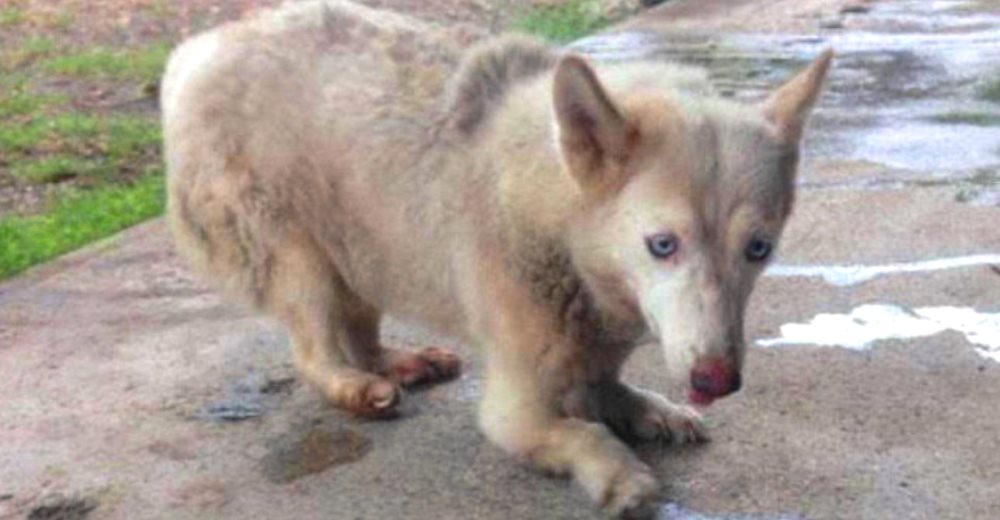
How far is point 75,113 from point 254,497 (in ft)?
24.3

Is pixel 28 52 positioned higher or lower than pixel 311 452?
lower

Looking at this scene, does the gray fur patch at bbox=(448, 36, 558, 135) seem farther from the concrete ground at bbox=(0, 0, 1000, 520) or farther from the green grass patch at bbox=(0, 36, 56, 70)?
the green grass patch at bbox=(0, 36, 56, 70)

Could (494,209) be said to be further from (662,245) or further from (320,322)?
(320,322)

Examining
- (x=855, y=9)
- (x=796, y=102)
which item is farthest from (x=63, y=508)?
(x=855, y=9)

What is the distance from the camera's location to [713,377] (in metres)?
4.44

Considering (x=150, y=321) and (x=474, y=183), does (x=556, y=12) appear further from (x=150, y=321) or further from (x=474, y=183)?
(x=474, y=183)

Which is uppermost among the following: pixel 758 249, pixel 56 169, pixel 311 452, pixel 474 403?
A: pixel 758 249

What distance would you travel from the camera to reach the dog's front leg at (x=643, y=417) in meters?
5.48

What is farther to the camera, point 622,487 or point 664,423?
point 664,423

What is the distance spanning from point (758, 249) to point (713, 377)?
34cm

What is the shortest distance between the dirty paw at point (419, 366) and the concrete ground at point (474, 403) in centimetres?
7

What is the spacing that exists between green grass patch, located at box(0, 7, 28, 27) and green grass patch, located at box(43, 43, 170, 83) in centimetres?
157

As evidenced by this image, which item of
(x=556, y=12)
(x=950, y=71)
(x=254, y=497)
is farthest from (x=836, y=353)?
(x=556, y=12)

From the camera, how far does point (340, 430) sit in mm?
5801
